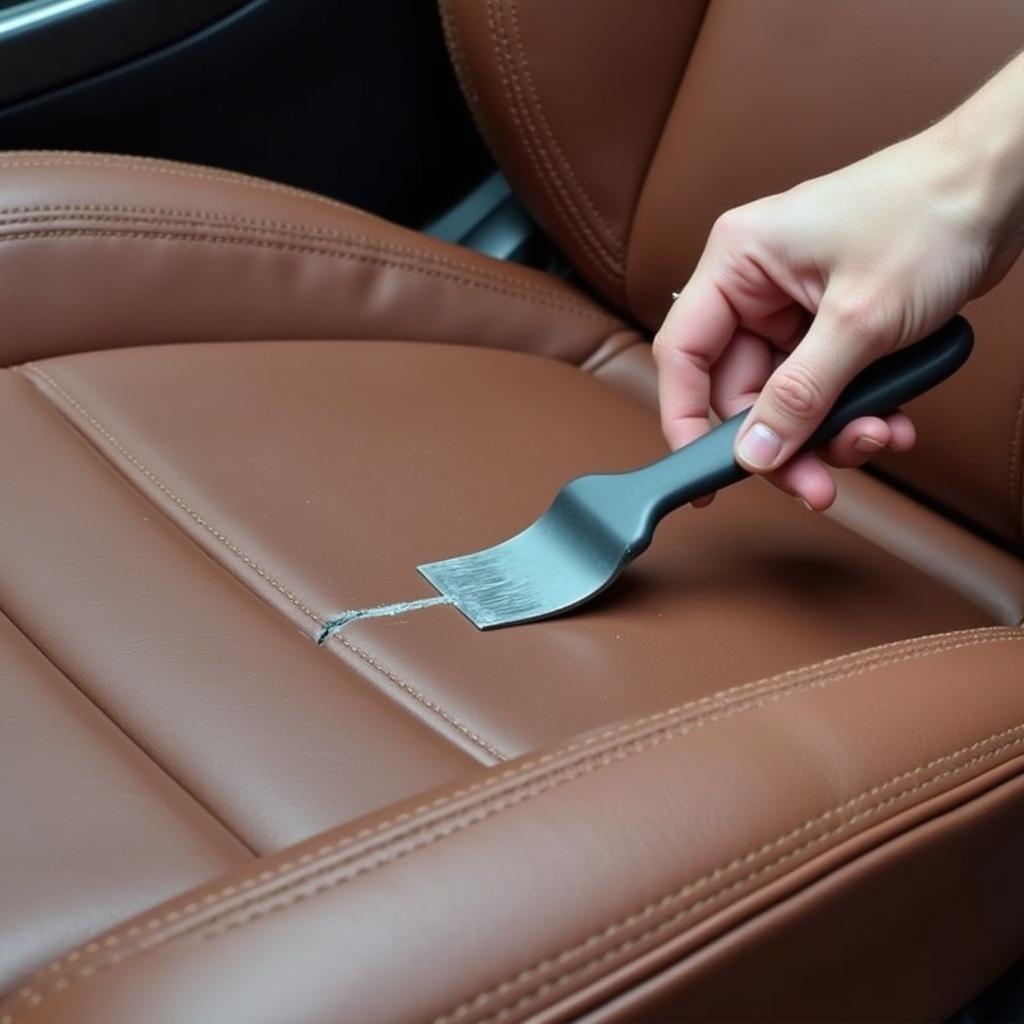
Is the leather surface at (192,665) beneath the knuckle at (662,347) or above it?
beneath

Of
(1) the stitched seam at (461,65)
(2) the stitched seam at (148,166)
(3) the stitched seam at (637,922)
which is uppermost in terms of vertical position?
(1) the stitched seam at (461,65)

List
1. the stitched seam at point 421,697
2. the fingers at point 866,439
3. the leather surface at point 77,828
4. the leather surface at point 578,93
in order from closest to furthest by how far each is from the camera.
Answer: the leather surface at point 77,828, the stitched seam at point 421,697, the fingers at point 866,439, the leather surface at point 578,93

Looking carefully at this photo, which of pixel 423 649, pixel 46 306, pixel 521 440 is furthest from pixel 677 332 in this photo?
pixel 46 306

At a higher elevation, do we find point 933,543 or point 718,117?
point 718,117

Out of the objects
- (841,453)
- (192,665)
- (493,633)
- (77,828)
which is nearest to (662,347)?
(841,453)

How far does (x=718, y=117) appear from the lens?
3.42 ft

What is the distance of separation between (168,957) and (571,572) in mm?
369

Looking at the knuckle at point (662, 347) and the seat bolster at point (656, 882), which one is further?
the knuckle at point (662, 347)

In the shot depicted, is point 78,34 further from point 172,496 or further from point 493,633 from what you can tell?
point 493,633

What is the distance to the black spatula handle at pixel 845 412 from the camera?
0.79 metres

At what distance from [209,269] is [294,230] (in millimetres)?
75

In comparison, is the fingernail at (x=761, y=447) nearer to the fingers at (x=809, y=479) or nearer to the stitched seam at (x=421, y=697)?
the fingers at (x=809, y=479)

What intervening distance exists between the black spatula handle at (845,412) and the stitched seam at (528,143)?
1.31 ft

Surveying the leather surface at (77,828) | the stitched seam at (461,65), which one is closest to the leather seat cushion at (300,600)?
the leather surface at (77,828)
